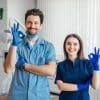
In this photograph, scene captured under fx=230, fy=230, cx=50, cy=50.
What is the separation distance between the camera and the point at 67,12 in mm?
3785

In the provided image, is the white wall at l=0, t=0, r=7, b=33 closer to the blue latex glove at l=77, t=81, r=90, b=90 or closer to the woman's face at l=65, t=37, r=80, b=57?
the woman's face at l=65, t=37, r=80, b=57

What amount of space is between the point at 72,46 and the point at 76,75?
23 centimetres

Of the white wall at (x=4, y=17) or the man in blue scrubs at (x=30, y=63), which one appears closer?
the man in blue scrubs at (x=30, y=63)

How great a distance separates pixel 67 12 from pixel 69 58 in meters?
2.01

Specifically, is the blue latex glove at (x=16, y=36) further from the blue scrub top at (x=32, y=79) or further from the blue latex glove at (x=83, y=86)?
the blue latex glove at (x=83, y=86)

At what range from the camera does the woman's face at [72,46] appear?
1.85 metres

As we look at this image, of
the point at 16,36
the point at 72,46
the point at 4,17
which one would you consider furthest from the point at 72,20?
the point at 16,36

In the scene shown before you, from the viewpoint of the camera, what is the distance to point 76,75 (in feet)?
5.98

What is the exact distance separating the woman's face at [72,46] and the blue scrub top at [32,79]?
0.17 meters

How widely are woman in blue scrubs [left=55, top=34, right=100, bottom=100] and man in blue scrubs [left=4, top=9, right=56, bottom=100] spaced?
17cm

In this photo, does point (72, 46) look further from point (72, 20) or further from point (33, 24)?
point (72, 20)

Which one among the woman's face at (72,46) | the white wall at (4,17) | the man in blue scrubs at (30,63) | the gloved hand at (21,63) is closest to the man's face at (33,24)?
the man in blue scrubs at (30,63)

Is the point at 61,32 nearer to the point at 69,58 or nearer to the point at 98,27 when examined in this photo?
the point at 98,27

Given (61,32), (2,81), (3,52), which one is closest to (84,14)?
(61,32)
